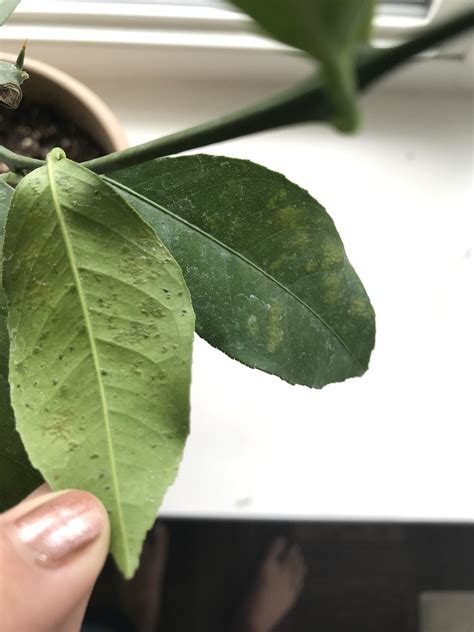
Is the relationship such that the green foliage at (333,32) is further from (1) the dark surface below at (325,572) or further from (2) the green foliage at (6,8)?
(1) the dark surface below at (325,572)

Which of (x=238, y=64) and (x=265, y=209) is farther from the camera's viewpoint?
(x=238, y=64)

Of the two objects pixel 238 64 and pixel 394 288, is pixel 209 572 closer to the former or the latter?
pixel 394 288

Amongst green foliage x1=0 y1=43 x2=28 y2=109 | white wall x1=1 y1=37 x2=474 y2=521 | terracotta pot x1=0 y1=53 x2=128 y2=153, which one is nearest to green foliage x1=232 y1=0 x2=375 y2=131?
green foliage x1=0 y1=43 x2=28 y2=109

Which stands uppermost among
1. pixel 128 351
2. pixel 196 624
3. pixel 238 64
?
pixel 238 64

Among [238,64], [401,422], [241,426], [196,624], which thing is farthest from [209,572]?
[238,64]

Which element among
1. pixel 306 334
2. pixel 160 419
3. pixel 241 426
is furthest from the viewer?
pixel 241 426

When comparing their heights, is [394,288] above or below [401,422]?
above

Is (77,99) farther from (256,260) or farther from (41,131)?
(256,260)
